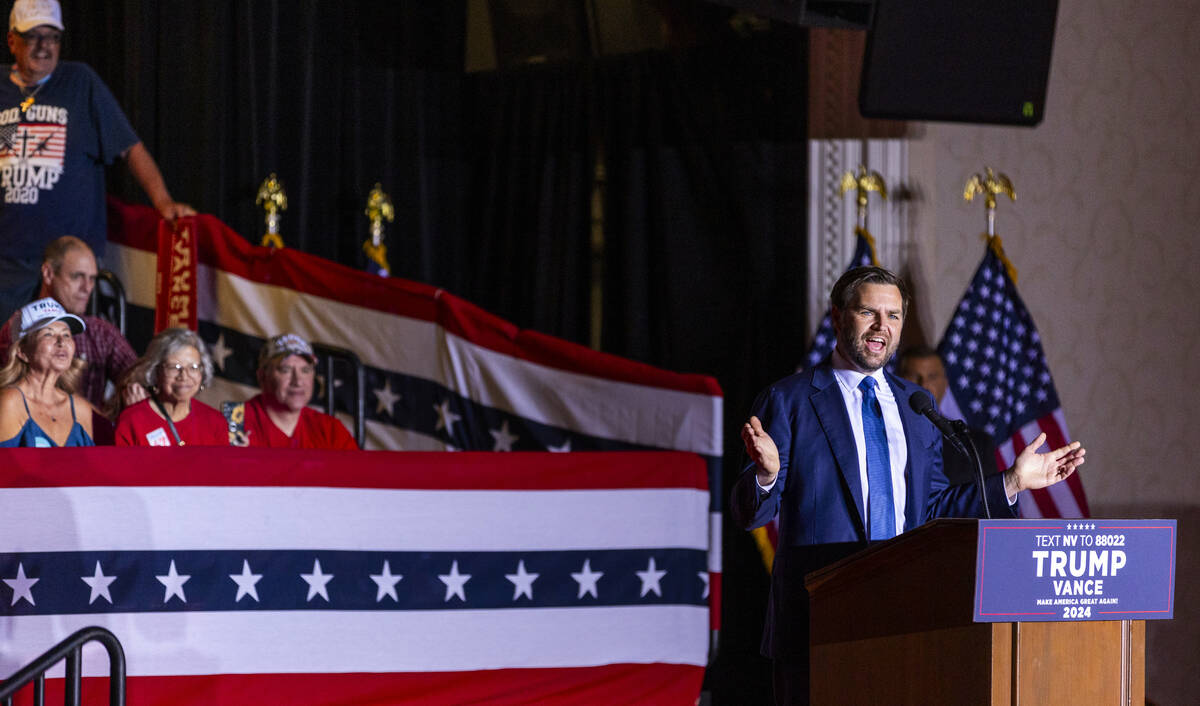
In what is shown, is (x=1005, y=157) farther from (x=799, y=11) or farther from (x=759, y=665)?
(x=759, y=665)

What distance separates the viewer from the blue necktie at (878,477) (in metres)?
2.73

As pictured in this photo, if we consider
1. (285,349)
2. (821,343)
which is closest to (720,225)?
(821,343)

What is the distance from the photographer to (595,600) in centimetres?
426

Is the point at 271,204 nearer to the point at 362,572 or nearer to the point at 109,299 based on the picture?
the point at 109,299

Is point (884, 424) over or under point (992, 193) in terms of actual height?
under

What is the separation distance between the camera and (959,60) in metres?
5.12

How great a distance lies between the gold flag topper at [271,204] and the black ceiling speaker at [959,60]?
2.67 meters

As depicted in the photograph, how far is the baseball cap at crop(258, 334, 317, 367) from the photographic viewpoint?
4855 millimetres

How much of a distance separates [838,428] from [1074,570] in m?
0.61

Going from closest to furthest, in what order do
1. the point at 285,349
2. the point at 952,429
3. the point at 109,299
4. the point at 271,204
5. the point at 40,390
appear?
the point at 952,429
the point at 40,390
the point at 285,349
the point at 109,299
the point at 271,204

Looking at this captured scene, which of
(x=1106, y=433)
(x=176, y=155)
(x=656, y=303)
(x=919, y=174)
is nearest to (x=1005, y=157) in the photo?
(x=919, y=174)

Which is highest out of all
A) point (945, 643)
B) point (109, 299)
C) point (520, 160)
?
point (520, 160)

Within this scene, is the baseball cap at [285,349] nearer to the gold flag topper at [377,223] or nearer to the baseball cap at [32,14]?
the gold flag topper at [377,223]

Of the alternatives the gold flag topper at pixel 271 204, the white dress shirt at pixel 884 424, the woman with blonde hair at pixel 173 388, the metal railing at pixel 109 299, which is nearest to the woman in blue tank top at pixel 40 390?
the woman with blonde hair at pixel 173 388
